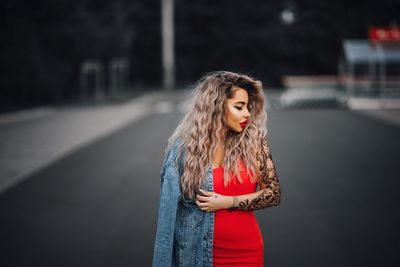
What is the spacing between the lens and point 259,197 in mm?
2924

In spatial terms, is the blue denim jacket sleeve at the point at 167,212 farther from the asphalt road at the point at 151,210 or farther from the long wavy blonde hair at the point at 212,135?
the asphalt road at the point at 151,210

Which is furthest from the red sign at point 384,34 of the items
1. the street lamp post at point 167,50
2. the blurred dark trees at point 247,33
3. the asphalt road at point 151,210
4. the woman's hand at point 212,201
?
the woman's hand at point 212,201

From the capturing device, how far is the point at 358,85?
109 feet

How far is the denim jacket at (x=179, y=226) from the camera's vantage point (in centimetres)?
282

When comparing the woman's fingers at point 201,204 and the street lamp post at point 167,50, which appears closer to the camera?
the woman's fingers at point 201,204

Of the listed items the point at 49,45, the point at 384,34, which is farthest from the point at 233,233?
the point at 49,45

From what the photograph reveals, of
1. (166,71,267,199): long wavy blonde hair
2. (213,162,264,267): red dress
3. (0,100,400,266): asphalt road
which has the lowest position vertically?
(0,100,400,266): asphalt road

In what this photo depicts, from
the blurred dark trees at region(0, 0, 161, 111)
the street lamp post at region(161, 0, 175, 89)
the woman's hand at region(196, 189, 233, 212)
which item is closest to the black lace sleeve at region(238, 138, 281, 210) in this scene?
the woman's hand at region(196, 189, 233, 212)

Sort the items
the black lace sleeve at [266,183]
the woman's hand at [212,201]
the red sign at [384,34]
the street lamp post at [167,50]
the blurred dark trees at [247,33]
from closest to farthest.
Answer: the woman's hand at [212,201] → the black lace sleeve at [266,183] → the red sign at [384,34] → the street lamp post at [167,50] → the blurred dark trees at [247,33]

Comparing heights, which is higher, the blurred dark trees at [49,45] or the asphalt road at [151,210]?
the blurred dark trees at [49,45]

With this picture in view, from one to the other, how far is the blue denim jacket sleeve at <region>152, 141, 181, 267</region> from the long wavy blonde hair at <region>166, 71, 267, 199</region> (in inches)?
2.6

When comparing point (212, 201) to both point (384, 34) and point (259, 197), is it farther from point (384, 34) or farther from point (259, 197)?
point (384, 34)

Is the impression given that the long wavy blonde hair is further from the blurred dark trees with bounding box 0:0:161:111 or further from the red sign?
the red sign

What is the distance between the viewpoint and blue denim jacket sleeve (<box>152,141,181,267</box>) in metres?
2.81
